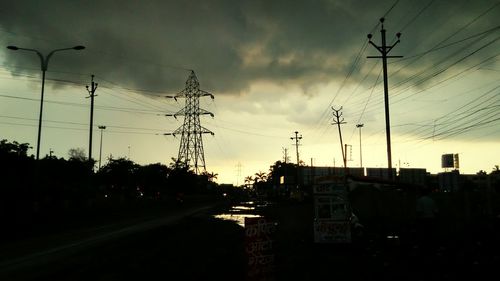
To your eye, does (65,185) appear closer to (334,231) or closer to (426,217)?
(334,231)

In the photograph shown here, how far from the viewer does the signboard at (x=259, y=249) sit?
717 centimetres

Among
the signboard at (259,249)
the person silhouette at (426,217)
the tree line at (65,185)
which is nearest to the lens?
the signboard at (259,249)

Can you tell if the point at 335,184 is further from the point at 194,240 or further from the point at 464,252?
the point at 194,240

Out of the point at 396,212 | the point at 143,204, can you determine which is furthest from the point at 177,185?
the point at 396,212

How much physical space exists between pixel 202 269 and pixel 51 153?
338ft

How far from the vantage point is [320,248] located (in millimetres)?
18172

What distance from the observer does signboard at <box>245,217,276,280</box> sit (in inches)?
282

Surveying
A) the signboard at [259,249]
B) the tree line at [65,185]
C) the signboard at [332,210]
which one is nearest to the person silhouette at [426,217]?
the signboard at [332,210]

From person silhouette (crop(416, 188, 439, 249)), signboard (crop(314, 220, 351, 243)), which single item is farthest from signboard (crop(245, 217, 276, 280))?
signboard (crop(314, 220, 351, 243))

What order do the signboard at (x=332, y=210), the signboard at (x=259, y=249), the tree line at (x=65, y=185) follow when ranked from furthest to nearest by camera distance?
the tree line at (x=65, y=185) < the signboard at (x=332, y=210) < the signboard at (x=259, y=249)

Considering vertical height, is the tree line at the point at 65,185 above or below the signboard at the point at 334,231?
above

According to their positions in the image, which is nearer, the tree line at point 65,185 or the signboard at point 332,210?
the signboard at point 332,210

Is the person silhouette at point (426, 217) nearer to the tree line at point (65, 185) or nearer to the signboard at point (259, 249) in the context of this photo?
the signboard at point (259, 249)

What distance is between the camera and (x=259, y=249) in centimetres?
732
